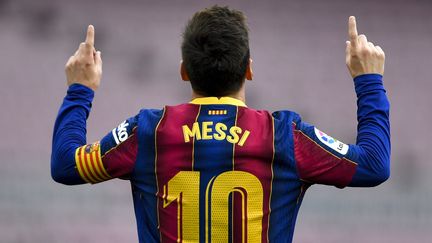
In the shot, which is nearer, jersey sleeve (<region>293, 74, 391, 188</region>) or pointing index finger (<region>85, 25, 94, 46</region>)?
jersey sleeve (<region>293, 74, 391, 188</region>)

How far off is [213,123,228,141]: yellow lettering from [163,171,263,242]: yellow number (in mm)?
96

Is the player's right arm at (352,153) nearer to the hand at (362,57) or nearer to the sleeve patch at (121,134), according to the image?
the hand at (362,57)

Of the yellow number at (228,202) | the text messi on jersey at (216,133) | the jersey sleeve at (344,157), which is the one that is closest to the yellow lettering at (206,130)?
the text messi on jersey at (216,133)

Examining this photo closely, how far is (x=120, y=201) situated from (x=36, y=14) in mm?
1486

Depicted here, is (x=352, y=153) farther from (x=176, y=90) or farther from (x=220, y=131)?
(x=176, y=90)

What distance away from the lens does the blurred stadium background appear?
232 inches

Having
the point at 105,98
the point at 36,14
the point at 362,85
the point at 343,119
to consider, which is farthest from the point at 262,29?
the point at 362,85

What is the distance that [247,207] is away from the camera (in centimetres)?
216

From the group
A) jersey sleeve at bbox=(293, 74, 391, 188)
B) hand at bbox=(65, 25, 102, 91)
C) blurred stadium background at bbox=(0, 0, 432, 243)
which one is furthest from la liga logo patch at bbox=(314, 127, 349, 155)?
blurred stadium background at bbox=(0, 0, 432, 243)

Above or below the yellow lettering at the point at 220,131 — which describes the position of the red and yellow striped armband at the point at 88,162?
below

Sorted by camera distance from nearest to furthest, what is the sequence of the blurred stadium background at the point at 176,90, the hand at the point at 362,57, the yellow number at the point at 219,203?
1. the yellow number at the point at 219,203
2. the hand at the point at 362,57
3. the blurred stadium background at the point at 176,90

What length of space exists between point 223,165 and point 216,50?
30 cm

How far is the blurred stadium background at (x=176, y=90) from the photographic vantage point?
589 cm

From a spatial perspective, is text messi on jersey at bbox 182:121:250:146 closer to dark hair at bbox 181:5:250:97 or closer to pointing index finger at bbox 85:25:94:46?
dark hair at bbox 181:5:250:97
